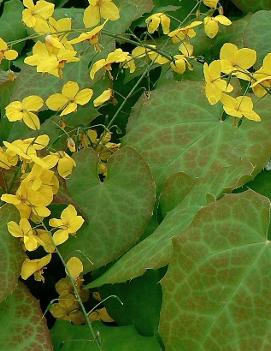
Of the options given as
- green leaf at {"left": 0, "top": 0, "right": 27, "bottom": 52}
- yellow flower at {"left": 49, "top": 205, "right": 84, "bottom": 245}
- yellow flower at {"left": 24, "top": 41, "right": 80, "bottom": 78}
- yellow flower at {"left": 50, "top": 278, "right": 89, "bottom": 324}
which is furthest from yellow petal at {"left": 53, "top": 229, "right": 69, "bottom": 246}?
green leaf at {"left": 0, "top": 0, "right": 27, "bottom": 52}

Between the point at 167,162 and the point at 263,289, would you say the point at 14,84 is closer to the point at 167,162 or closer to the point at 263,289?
the point at 167,162

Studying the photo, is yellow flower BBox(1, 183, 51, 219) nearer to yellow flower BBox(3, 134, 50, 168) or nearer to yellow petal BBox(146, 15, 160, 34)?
yellow flower BBox(3, 134, 50, 168)

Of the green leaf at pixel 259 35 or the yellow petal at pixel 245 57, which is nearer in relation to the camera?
the yellow petal at pixel 245 57

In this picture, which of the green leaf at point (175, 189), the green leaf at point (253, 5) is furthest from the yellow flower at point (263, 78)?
the green leaf at point (253, 5)

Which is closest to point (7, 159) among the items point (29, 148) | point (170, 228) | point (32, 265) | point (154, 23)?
point (29, 148)

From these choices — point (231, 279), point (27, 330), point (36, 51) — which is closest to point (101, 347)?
point (27, 330)

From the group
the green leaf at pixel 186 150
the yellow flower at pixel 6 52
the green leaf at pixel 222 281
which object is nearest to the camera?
the green leaf at pixel 222 281

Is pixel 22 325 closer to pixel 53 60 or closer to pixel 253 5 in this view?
pixel 53 60

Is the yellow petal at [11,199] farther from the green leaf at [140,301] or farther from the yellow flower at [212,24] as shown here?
the yellow flower at [212,24]
